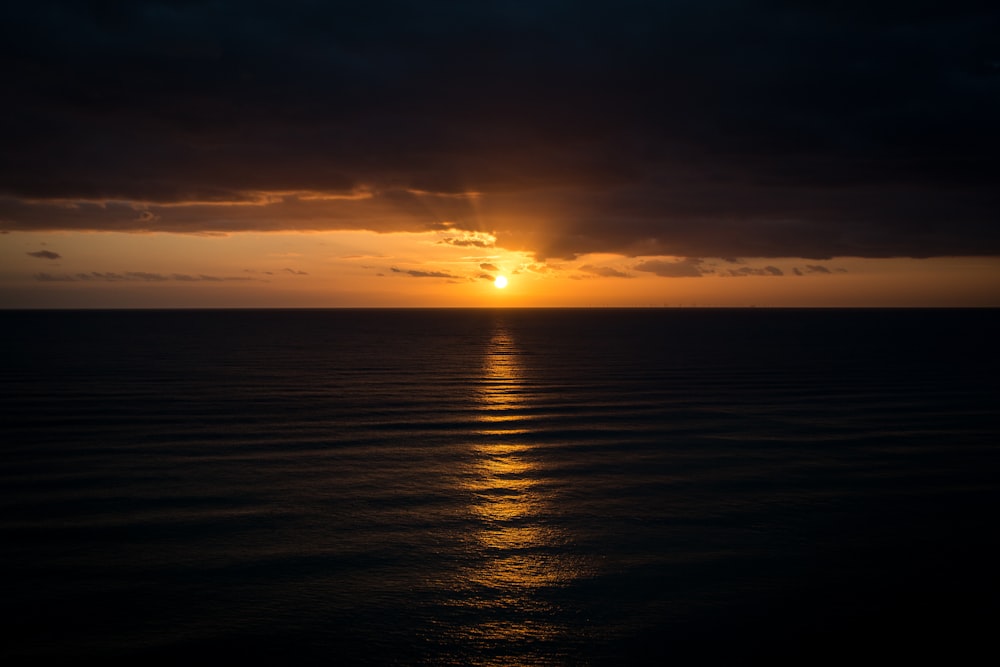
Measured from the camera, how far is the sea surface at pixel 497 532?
13.8 metres

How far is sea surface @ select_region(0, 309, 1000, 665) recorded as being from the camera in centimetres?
1381

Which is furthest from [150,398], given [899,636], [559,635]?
[899,636]

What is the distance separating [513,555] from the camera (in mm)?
18281

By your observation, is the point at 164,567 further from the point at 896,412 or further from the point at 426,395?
the point at 896,412

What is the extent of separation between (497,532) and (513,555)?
1921mm

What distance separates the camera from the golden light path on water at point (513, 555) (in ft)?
45.2

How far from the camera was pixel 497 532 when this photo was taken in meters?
20.2

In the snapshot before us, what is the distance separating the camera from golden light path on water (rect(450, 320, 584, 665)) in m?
13.8

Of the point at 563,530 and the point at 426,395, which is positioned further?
the point at 426,395

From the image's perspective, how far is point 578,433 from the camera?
116ft

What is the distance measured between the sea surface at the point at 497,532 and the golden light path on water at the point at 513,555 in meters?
0.09

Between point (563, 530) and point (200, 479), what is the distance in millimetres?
13448

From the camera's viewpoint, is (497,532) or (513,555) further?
(497,532)

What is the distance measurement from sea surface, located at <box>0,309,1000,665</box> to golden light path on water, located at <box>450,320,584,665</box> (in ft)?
0.29
